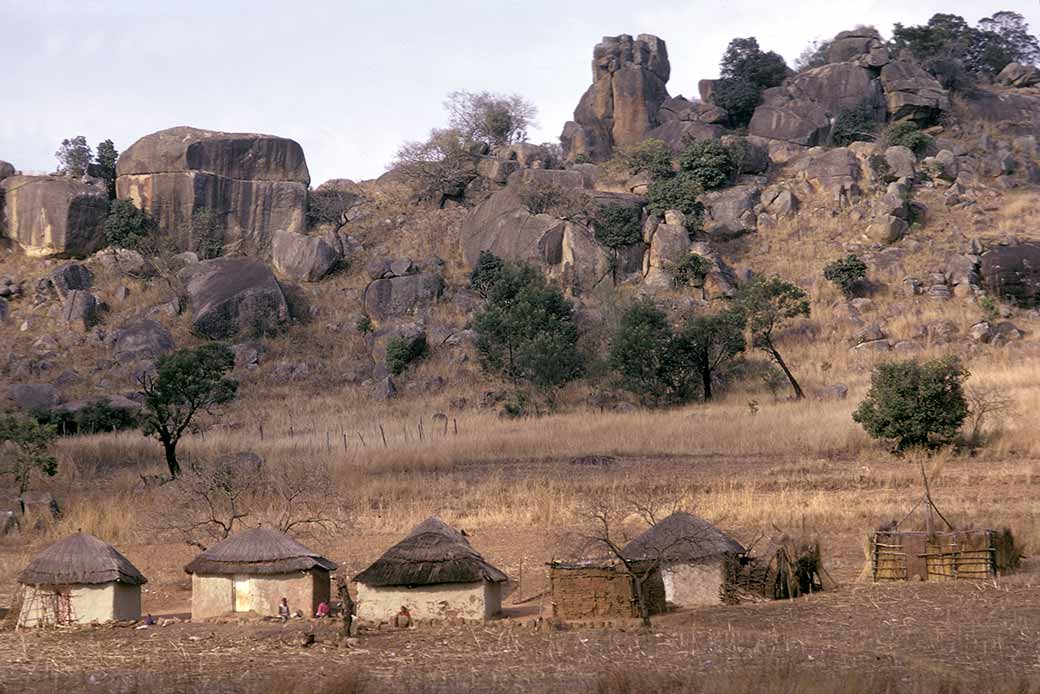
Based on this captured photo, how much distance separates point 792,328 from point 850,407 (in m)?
9.37

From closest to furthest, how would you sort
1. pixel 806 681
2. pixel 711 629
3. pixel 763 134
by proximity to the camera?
pixel 806 681 → pixel 711 629 → pixel 763 134

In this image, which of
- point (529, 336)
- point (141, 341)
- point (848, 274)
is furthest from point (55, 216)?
point (848, 274)

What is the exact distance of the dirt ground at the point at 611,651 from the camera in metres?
11.9

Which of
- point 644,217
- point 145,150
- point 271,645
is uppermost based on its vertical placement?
point 145,150

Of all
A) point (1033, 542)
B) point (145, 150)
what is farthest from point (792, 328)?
point (145, 150)

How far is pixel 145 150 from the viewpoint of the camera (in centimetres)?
4941

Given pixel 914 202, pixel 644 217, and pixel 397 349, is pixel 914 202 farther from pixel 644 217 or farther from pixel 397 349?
pixel 397 349

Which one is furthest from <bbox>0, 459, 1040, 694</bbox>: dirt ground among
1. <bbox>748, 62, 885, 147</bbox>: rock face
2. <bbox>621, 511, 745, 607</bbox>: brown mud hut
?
<bbox>748, 62, 885, 147</bbox>: rock face

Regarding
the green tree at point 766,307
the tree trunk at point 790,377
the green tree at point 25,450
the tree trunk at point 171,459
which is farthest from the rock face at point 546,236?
the green tree at point 25,450

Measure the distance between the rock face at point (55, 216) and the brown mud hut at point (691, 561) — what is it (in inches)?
1469

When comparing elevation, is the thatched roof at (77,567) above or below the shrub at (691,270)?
below

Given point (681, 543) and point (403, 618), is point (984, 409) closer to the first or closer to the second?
point (681, 543)

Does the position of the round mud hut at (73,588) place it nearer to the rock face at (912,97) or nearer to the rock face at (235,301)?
the rock face at (235,301)

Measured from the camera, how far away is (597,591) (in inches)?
601
